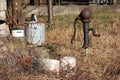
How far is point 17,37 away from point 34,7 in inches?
270

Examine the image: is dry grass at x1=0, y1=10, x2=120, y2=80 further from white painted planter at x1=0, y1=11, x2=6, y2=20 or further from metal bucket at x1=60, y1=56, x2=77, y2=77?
white painted planter at x1=0, y1=11, x2=6, y2=20

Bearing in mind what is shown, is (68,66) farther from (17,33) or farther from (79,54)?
(17,33)

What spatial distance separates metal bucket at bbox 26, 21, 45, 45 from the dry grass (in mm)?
255

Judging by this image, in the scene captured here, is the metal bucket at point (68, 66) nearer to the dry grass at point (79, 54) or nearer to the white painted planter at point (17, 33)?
the dry grass at point (79, 54)

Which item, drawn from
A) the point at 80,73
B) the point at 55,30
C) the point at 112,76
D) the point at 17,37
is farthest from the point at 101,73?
the point at 55,30

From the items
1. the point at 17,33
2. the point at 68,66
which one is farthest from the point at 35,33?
the point at 68,66

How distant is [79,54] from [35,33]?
204 centimetres

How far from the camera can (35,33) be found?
29.3 ft

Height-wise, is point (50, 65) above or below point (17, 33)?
below

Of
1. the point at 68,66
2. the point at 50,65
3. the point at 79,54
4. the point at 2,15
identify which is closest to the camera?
the point at 68,66

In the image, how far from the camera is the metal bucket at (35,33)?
8875mm

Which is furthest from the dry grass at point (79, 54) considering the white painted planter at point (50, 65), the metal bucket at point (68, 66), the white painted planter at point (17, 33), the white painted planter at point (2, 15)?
the white painted planter at point (2, 15)

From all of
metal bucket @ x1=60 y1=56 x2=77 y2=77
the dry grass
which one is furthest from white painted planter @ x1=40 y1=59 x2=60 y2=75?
the dry grass

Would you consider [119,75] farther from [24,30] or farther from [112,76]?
[24,30]
